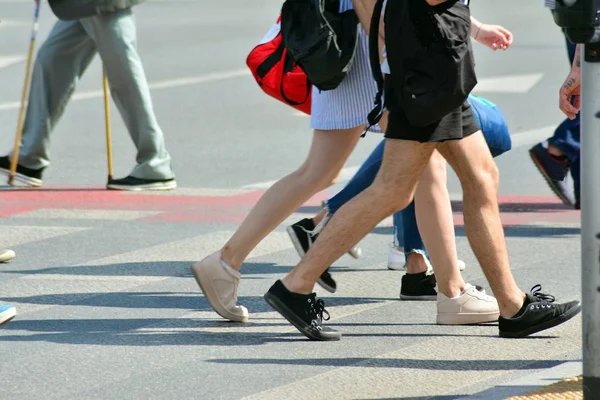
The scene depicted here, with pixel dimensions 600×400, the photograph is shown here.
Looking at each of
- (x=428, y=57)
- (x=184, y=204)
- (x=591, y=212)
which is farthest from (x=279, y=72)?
(x=184, y=204)

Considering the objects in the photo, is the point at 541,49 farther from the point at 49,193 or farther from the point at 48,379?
the point at 48,379

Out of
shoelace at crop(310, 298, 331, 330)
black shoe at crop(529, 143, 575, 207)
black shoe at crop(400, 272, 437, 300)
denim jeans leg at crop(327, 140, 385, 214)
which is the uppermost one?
denim jeans leg at crop(327, 140, 385, 214)

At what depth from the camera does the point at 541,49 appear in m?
16.5

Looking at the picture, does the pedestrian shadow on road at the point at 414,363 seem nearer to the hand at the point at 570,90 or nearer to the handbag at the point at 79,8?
the hand at the point at 570,90

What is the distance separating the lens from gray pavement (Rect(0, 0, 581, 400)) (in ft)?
17.0

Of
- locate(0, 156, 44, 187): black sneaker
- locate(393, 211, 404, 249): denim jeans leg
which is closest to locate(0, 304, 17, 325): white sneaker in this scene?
locate(393, 211, 404, 249): denim jeans leg

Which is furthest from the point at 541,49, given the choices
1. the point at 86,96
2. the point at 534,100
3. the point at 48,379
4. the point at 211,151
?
the point at 48,379

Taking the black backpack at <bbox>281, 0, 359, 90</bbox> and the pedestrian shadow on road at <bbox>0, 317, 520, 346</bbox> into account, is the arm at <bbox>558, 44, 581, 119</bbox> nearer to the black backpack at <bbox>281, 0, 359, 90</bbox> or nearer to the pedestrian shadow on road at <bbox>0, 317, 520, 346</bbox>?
the black backpack at <bbox>281, 0, 359, 90</bbox>

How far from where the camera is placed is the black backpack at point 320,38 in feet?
18.4

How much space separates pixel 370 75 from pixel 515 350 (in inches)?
50.4

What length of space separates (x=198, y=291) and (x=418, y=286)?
103cm

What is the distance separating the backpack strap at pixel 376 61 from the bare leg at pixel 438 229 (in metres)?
0.47

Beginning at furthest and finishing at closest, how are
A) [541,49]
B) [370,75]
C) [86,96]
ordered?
[541,49], [86,96], [370,75]

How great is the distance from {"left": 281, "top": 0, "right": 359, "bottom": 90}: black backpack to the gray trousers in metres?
3.73
